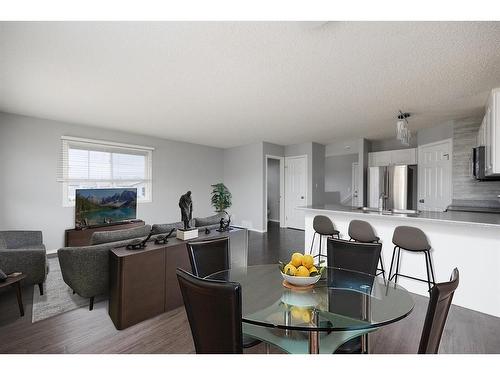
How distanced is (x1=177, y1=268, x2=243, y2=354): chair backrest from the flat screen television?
4571mm

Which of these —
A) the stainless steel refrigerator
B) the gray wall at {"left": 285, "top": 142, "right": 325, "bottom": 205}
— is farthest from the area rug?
the stainless steel refrigerator

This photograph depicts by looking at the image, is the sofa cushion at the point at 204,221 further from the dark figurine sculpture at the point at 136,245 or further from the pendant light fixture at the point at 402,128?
the pendant light fixture at the point at 402,128

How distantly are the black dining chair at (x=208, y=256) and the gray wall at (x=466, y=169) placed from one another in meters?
4.55

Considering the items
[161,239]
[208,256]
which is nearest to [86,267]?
[161,239]

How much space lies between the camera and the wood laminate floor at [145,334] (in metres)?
1.85

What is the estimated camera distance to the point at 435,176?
4.85m

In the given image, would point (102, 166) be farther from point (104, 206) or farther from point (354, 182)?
point (354, 182)

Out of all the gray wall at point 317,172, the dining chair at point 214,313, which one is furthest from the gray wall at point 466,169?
the dining chair at point 214,313

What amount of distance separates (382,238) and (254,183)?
4053 mm

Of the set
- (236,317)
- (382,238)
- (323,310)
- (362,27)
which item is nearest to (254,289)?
(323,310)

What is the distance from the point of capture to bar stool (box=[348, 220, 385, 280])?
2.99m

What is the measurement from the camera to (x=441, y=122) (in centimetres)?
461

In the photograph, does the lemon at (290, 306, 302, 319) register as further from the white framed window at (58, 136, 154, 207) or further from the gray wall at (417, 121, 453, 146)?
the white framed window at (58, 136, 154, 207)

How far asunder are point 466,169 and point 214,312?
515 cm
